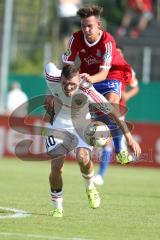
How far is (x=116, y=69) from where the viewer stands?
12156 millimetres

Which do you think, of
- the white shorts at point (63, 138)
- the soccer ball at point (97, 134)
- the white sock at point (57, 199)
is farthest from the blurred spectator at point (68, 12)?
the white sock at point (57, 199)

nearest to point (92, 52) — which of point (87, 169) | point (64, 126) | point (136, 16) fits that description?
point (64, 126)

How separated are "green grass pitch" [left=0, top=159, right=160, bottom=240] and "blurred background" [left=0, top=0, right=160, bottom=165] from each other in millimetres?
5166

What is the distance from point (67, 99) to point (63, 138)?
0.49 metres

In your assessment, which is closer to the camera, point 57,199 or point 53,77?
point 57,199

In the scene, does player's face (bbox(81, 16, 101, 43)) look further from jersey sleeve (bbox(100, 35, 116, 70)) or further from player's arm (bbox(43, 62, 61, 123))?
player's arm (bbox(43, 62, 61, 123))

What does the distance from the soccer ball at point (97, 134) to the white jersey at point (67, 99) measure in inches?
17.2

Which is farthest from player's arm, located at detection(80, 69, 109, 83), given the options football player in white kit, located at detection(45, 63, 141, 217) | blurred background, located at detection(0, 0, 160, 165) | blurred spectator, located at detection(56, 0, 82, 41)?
blurred spectator, located at detection(56, 0, 82, 41)

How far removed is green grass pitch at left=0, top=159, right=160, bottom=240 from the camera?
28.1ft

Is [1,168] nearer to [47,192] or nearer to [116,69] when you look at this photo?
[47,192]

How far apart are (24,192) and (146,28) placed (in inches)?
615

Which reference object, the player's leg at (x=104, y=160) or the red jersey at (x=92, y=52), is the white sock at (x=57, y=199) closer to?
the red jersey at (x=92, y=52)

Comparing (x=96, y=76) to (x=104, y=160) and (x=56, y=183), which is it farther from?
(x=104, y=160)

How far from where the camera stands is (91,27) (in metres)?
10.8
